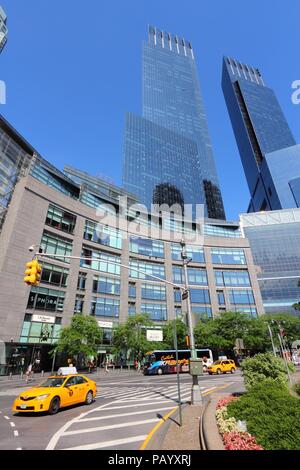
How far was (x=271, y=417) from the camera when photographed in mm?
6680

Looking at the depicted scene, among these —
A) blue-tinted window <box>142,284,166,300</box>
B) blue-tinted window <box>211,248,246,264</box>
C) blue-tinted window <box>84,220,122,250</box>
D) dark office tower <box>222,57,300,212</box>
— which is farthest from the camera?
dark office tower <box>222,57,300,212</box>

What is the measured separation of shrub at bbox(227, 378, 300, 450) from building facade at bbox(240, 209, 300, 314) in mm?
91842

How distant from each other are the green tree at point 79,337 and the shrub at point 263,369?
101ft

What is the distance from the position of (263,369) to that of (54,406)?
928cm

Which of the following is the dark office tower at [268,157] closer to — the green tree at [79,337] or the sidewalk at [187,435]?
the green tree at [79,337]

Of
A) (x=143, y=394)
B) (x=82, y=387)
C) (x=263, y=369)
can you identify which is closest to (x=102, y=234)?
(x=143, y=394)

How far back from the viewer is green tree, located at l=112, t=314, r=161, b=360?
4509 cm

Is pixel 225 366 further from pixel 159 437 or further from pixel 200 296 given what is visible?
pixel 159 437

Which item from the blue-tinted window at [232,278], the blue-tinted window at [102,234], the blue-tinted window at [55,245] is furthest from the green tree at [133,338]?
the blue-tinted window at [232,278]

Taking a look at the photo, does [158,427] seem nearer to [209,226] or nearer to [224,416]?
[224,416]

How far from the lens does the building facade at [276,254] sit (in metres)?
91.2

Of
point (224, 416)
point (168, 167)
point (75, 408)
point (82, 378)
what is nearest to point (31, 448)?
point (224, 416)

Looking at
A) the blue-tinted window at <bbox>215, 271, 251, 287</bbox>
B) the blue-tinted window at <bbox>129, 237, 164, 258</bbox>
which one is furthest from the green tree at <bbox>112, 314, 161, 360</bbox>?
the blue-tinted window at <bbox>215, 271, 251, 287</bbox>

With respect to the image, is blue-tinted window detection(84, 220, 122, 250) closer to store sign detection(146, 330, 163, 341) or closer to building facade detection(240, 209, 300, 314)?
store sign detection(146, 330, 163, 341)
